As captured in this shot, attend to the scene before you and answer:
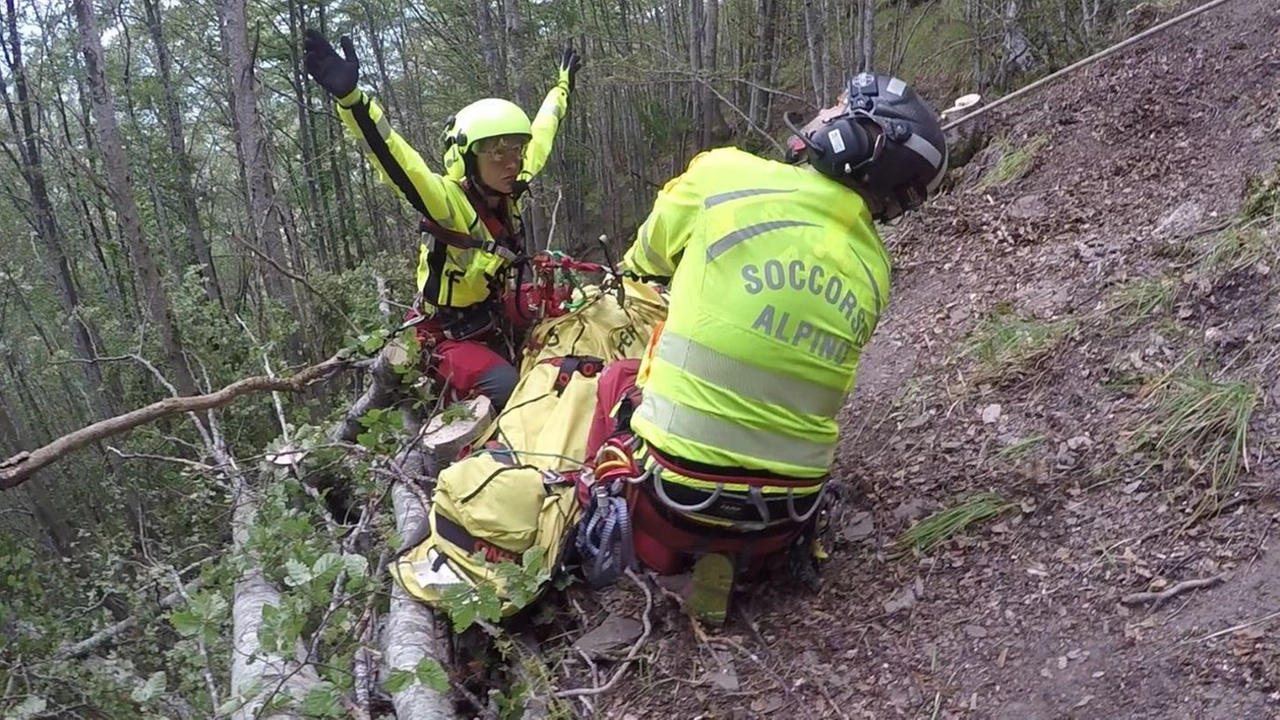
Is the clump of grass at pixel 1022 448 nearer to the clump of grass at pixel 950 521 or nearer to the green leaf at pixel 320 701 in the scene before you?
the clump of grass at pixel 950 521

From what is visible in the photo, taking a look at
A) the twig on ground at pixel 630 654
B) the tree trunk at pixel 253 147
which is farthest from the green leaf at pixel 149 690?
the tree trunk at pixel 253 147

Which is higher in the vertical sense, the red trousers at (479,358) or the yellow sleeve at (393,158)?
the yellow sleeve at (393,158)

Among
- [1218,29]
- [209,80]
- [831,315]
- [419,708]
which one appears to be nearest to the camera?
[831,315]

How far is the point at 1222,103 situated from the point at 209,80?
16.9 metres

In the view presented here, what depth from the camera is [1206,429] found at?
2.40m

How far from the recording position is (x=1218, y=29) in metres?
4.67

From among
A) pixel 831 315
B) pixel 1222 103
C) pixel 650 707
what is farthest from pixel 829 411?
pixel 1222 103

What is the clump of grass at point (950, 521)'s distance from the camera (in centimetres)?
264

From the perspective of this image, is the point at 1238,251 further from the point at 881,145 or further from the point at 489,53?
the point at 489,53

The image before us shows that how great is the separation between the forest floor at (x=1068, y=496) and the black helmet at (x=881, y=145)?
963 millimetres

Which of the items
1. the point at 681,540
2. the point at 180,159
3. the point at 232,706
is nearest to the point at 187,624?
the point at 232,706

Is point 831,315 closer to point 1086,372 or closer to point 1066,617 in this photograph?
point 1066,617

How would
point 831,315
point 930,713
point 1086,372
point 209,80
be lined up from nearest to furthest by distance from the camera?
point 930,713, point 831,315, point 1086,372, point 209,80

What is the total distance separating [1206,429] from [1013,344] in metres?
0.91
